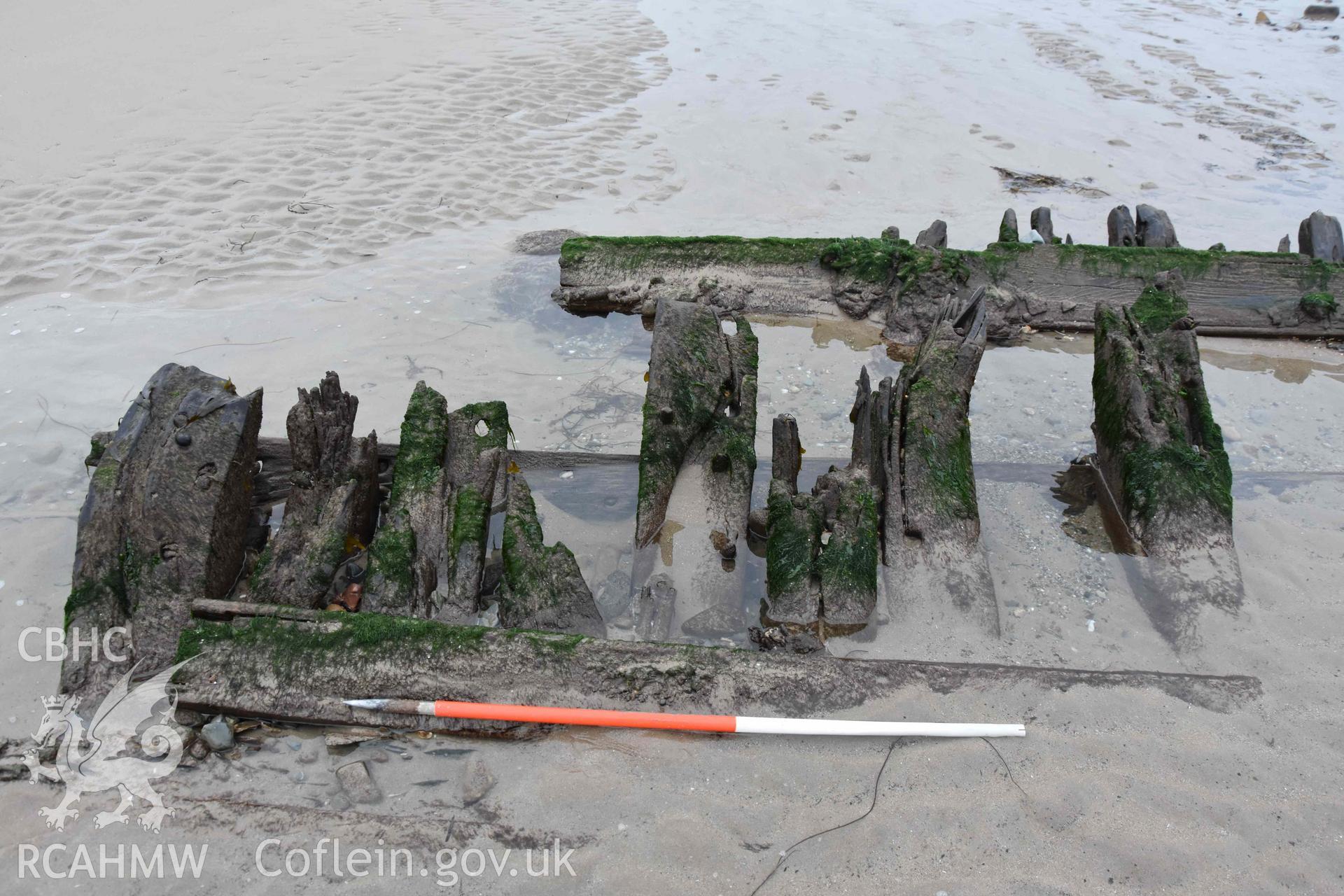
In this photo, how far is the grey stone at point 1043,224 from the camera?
7.14m

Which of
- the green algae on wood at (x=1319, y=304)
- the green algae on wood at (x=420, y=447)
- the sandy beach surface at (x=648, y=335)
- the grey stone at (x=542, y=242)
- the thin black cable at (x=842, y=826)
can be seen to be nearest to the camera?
the thin black cable at (x=842, y=826)

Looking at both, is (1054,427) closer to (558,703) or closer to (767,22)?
(558,703)

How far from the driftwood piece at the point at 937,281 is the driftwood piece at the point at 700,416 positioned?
81.3 inches

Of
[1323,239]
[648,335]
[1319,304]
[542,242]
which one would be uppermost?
[1323,239]

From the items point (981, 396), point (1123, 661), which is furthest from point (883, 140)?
point (1123, 661)

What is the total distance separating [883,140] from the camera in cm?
1062

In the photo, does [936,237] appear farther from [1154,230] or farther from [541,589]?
[541,589]

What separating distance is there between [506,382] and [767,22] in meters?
12.1

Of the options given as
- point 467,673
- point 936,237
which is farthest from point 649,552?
point 936,237

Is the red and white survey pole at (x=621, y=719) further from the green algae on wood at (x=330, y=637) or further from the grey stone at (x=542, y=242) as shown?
the grey stone at (x=542, y=242)

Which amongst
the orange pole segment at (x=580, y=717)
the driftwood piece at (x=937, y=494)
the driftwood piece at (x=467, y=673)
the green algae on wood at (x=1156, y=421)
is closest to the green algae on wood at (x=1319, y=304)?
the green algae on wood at (x=1156, y=421)

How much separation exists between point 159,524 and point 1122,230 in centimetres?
731

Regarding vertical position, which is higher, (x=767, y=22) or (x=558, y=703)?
(x=767, y=22)

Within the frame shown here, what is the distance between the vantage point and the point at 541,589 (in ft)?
11.9
